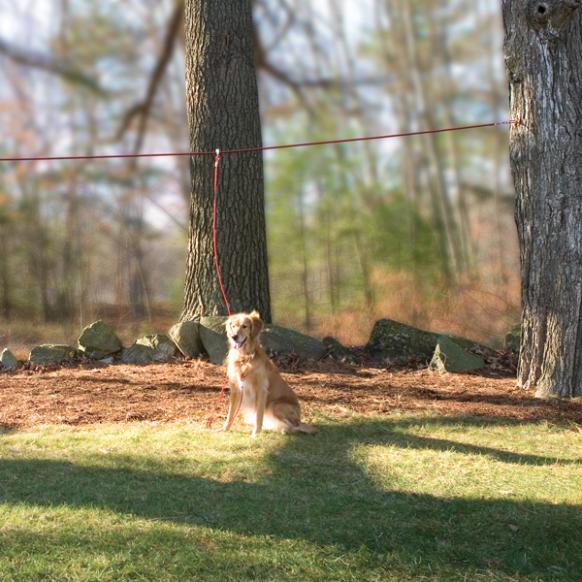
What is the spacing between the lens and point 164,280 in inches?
546

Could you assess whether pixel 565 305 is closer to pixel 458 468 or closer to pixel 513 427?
pixel 513 427

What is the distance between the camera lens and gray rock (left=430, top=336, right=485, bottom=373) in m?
8.92

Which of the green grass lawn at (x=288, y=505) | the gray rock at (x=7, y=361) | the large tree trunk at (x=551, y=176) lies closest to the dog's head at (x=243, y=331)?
the green grass lawn at (x=288, y=505)

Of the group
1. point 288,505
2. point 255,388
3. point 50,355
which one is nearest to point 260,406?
point 255,388

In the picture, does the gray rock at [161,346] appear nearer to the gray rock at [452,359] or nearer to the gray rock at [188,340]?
the gray rock at [188,340]

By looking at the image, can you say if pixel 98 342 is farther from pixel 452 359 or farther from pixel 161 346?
pixel 452 359

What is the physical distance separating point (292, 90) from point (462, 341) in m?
8.71

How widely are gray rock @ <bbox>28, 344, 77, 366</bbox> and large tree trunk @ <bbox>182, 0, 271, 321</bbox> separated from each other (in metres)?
1.71

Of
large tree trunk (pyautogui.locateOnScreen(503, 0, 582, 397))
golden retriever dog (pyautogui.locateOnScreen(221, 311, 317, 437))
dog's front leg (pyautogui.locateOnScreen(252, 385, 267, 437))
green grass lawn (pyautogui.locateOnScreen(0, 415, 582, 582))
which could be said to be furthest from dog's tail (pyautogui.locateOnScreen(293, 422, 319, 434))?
large tree trunk (pyautogui.locateOnScreen(503, 0, 582, 397))

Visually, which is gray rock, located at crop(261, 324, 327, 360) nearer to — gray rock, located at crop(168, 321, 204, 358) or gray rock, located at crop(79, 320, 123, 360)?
gray rock, located at crop(168, 321, 204, 358)

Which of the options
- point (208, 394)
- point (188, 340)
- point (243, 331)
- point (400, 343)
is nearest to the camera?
point (243, 331)

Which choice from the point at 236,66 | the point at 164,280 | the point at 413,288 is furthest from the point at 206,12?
the point at 413,288

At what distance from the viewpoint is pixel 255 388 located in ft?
19.1

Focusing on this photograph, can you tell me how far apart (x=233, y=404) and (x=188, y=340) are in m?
3.62
